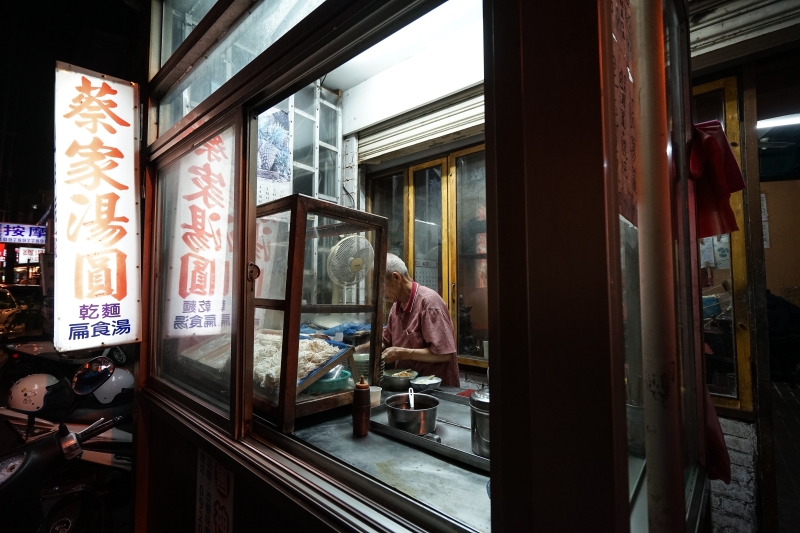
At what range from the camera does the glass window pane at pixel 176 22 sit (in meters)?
2.98

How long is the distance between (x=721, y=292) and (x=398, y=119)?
3.94m

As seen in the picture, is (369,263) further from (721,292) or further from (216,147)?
(721,292)

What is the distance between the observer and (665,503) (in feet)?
3.30

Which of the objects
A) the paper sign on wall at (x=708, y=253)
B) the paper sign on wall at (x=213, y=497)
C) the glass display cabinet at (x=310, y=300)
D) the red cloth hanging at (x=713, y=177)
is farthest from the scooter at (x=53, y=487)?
the paper sign on wall at (x=708, y=253)

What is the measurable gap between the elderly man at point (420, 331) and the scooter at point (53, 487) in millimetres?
2501

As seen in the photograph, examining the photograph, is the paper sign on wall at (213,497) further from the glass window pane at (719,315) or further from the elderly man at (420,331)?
the glass window pane at (719,315)

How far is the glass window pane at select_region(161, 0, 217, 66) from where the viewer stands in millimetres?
2984

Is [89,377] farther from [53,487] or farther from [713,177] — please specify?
[713,177]

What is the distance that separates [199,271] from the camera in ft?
8.29

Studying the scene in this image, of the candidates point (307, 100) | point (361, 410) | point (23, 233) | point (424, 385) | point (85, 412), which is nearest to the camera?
point (361, 410)

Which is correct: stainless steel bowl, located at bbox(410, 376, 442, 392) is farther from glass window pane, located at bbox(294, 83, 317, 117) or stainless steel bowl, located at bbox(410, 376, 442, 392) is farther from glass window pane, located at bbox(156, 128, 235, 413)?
glass window pane, located at bbox(294, 83, 317, 117)

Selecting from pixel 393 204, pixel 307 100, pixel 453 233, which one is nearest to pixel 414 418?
pixel 453 233

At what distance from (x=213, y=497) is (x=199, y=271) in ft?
4.62

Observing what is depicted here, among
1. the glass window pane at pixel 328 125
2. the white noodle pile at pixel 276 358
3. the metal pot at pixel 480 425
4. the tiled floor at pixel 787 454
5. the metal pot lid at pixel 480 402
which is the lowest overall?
the tiled floor at pixel 787 454
